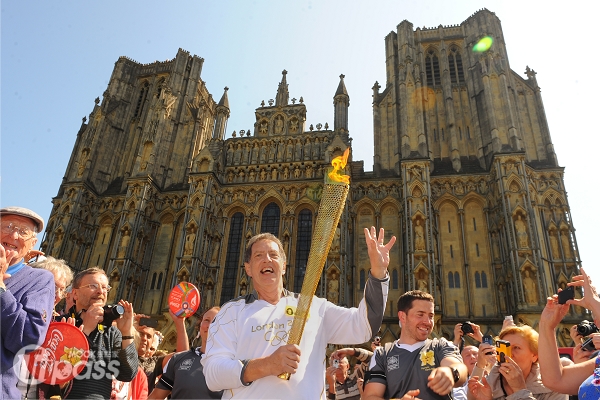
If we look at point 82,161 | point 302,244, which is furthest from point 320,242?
point 82,161

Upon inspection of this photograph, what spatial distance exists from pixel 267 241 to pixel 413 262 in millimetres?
15888

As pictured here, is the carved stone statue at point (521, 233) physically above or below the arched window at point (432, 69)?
below

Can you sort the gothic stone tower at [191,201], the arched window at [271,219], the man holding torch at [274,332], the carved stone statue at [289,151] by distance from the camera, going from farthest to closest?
1. the carved stone statue at [289,151]
2. the arched window at [271,219]
3. the gothic stone tower at [191,201]
4. the man holding torch at [274,332]

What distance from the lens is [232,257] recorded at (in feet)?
71.2

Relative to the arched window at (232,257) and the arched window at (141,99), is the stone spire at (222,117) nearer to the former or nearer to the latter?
the arched window at (232,257)

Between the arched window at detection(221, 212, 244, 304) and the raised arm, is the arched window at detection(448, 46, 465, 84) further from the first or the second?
the raised arm

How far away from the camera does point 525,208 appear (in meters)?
18.0

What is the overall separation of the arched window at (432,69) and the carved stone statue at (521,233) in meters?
10.3

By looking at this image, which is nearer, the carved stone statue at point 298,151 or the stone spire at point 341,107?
the carved stone statue at point 298,151

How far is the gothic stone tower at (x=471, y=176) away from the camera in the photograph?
57.9 feet

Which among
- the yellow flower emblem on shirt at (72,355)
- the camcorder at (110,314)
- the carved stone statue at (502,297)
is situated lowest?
the yellow flower emblem on shirt at (72,355)

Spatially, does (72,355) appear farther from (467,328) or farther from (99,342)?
(467,328)

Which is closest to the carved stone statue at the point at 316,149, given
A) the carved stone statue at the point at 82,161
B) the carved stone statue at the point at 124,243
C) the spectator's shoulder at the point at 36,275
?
the carved stone statue at the point at 124,243

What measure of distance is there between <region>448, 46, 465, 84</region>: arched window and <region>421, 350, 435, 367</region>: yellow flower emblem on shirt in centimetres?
2400
